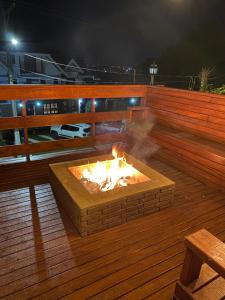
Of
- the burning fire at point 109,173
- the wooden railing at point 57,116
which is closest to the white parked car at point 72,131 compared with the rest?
the wooden railing at point 57,116

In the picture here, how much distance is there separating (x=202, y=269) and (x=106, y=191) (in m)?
1.31

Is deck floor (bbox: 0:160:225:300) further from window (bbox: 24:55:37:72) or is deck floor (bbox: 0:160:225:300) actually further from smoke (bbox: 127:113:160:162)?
window (bbox: 24:55:37:72)

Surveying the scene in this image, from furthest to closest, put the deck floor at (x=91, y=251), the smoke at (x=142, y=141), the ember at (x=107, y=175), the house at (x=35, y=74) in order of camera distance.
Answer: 1. the house at (x=35, y=74)
2. the smoke at (x=142, y=141)
3. the ember at (x=107, y=175)
4. the deck floor at (x=91, y=251)

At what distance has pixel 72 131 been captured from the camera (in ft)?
60.8

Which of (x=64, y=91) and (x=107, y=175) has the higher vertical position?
(x=64, y=91)

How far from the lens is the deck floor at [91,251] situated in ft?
6.67

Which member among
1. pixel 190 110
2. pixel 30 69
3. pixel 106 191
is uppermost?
pixel 30 69

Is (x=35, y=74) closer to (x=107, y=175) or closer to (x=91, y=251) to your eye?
(x=107, y=175)

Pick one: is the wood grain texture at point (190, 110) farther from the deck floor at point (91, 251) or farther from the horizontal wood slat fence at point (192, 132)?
the deck floor at point (91, 251)

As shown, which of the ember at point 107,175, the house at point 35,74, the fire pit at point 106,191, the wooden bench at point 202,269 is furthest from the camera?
the house at point 35,74

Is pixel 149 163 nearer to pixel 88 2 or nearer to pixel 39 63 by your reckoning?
pixel 88 2

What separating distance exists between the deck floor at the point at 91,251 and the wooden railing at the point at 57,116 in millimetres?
1105

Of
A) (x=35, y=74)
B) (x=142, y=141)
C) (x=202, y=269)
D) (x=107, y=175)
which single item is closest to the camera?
(x=202, y=269)

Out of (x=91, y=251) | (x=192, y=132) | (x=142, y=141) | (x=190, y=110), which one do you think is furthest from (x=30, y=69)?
(x=91, y=251)
